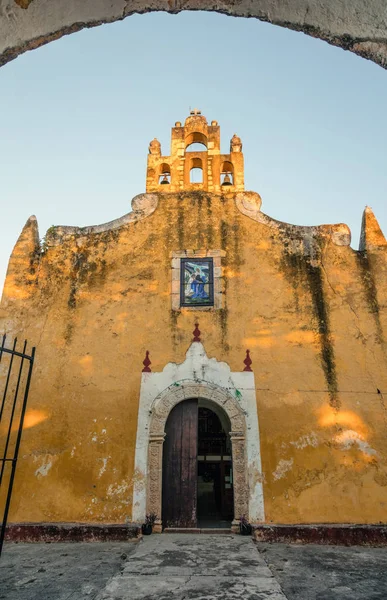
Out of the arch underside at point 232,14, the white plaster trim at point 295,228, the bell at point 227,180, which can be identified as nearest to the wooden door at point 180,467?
the white plaster trim at point 295,228

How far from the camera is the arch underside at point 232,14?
5.36ft

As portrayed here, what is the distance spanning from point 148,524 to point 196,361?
246 cm

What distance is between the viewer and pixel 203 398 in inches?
260

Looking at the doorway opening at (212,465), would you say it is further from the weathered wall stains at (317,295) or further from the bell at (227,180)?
the bell at (227,180)

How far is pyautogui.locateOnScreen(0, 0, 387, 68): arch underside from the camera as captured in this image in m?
1.63

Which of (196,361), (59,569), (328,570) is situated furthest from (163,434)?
(328,570)

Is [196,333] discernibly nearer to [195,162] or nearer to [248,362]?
[248,362]

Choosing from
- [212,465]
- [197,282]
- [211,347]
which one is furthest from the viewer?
[212,465]

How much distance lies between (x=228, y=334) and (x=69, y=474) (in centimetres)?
327

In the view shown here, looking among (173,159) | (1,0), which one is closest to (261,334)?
(173,159)

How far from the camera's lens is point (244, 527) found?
582cm

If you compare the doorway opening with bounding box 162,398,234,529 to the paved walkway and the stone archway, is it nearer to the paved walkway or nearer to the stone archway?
the stone archway

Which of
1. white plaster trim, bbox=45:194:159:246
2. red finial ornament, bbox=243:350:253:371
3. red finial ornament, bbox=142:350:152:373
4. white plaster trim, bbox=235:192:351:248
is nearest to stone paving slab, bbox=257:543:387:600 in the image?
red finial ornament, bbox=243:350:253:371

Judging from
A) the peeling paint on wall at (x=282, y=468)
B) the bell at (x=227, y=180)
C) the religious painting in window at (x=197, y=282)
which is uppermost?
the bell at (x=227, y=180)
